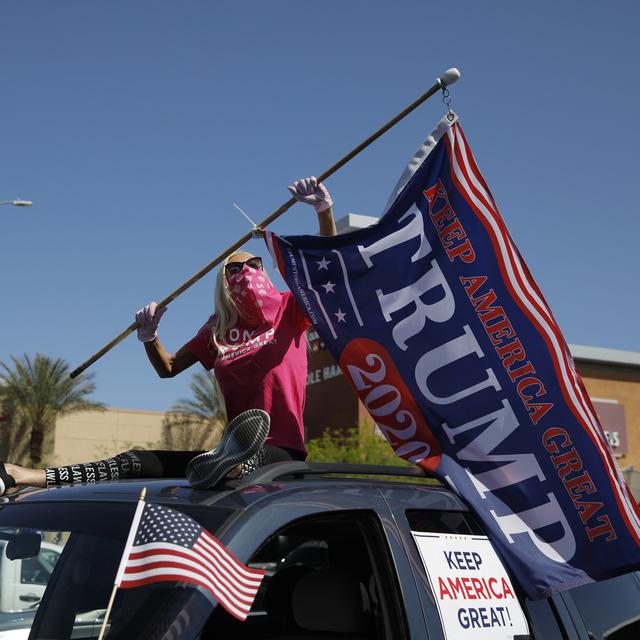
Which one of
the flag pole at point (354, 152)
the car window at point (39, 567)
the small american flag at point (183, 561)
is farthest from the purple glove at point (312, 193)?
the small american flag at point (183, 561)

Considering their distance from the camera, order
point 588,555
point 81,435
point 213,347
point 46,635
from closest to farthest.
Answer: point 46,635, point 588,555, point 213,347, point 81,435

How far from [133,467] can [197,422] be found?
36.5 metres

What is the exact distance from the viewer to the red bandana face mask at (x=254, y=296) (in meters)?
4.59

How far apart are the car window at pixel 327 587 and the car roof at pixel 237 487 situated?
0.14m

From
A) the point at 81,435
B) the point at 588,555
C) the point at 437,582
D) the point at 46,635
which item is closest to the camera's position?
the point at 437,582

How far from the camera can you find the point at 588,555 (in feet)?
12.5

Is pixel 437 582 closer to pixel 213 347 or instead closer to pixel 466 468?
pixel 466 468

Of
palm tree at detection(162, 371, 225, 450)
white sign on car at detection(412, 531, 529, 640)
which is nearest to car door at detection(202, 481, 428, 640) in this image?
white sign on car at detection(412, 531, 529, 640)

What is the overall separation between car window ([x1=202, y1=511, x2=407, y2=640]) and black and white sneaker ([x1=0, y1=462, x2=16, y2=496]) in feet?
2.99

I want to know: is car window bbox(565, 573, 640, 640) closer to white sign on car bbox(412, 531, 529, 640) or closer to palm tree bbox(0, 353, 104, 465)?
white sign on car bbox(412, 531, 529, 640)

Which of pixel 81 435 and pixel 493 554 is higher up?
pixel 81 435

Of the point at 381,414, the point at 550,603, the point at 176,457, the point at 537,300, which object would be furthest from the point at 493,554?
the point at 176,457

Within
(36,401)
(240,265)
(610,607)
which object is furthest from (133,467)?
(36,401)

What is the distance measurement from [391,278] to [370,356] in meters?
0.37
